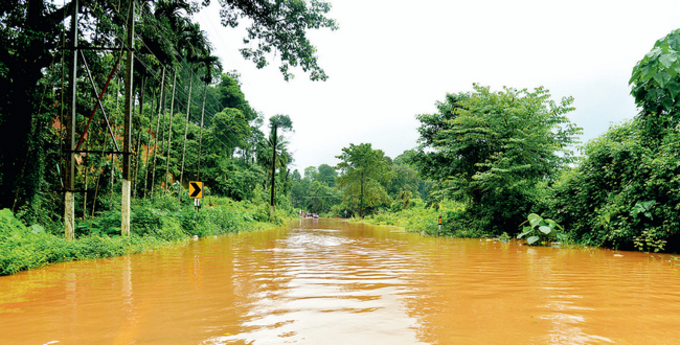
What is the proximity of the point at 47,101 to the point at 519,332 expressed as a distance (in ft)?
40.3

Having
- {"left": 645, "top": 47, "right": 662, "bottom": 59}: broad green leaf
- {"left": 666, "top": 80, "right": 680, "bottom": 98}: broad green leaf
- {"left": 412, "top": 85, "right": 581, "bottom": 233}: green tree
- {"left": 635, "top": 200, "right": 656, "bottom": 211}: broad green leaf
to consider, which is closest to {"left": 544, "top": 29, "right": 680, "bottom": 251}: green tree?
{"left": 635, "top": 200, "right": 656, "bottom": 211}: broad green leaf

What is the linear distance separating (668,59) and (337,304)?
4018mm

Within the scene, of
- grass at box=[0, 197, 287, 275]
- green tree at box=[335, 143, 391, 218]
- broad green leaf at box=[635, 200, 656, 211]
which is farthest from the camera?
green tree at box=[335, 143, 391, 218]

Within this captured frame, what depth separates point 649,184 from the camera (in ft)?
28.0

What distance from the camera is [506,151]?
45.5 feet

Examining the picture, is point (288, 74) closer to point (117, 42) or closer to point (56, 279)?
point (117, 42)

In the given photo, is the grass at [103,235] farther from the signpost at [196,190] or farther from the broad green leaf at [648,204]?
the broad green leaf at [648,204]

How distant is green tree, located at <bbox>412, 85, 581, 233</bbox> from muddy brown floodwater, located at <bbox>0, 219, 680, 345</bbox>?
7.79m

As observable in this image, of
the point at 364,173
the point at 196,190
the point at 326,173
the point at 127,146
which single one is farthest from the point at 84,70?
the point at 326,173

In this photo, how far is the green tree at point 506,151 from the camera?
13539 mm

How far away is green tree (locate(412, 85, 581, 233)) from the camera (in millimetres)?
13539

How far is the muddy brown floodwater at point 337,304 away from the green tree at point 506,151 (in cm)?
779

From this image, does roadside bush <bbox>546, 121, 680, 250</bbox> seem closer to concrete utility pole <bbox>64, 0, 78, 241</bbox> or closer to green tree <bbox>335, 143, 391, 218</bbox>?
concrete utility pole <bbox>64, 0, 78, 241</bbox>

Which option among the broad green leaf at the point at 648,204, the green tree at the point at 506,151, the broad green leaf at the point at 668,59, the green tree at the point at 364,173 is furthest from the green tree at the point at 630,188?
the green tree at the point at 364,173
